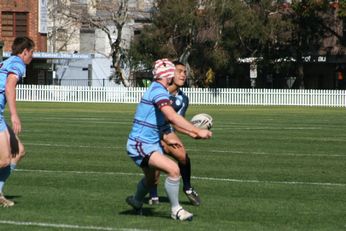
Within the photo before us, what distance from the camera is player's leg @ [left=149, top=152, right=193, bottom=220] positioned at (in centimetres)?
1035

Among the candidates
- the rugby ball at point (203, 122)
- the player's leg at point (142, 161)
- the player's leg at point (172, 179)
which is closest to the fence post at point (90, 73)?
the rugby ball at point (203, 122)

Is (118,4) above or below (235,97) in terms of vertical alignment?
above

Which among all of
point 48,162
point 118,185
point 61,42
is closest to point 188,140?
point 48,162

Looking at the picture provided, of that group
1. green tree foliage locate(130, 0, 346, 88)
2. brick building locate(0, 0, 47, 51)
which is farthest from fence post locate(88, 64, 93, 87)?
green tree foliage locate(130, 0, 346, 88)

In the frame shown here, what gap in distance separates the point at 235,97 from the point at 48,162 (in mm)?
43462

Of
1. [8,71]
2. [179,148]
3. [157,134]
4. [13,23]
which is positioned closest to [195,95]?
[13,23]

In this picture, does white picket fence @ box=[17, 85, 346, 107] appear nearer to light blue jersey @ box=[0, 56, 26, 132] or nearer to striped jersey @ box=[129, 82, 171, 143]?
light blue jersey @ box=[0, 56, 26, 132]

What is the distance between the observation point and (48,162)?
675 inches

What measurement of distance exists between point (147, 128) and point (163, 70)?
0.67 metres

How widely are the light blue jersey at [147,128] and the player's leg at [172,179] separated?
11 centimetres

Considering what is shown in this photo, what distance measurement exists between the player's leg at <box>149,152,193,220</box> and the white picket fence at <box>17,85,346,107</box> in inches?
1903

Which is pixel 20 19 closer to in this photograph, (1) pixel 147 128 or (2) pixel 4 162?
(2) pixel 4 162

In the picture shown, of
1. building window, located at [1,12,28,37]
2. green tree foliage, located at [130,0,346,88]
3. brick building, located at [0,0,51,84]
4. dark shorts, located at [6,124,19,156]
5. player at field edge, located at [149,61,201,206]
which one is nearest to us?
player at field edge, located at [149,61,201,206]

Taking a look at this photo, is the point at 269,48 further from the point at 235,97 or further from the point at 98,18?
the point at 98,18
